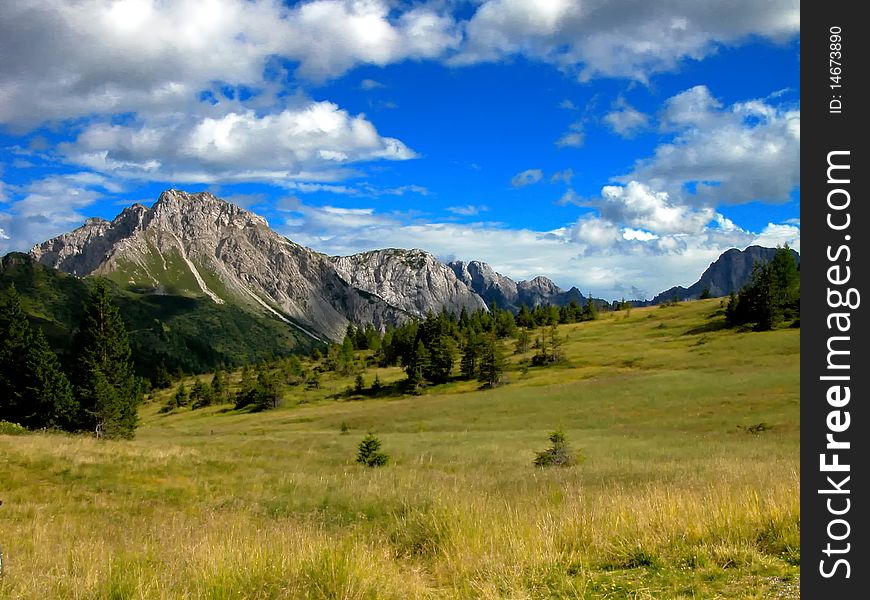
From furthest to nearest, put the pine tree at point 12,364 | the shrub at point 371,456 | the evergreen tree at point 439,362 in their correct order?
the evergreen tree at point 439,362 → the pine tree at point 12,364 → the shrub at point 371,456

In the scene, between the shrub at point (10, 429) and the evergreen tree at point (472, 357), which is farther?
the evergreen tree at point (472, 357)

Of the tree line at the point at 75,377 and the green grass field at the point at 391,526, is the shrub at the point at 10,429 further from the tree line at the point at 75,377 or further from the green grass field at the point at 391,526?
the green grass field at the point at 391,526

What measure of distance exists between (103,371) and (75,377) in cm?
235

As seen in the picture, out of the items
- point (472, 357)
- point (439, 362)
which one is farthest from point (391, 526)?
point (472, 357)

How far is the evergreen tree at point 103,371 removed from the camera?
43.8m

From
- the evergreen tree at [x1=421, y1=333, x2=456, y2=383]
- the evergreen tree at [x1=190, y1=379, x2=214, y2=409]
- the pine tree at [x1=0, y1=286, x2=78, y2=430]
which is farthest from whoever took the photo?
the evergreen tree at [x1=190, y1=379, x2=214, y2=409]

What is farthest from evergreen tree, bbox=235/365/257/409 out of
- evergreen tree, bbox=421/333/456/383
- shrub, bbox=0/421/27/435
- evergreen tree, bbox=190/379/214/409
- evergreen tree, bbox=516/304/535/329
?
evergreen tree, bbox=516/304/535/329

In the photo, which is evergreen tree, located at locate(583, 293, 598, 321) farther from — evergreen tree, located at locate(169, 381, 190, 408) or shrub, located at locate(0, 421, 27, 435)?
shrub, located at locate(0, 421, 27, 435)

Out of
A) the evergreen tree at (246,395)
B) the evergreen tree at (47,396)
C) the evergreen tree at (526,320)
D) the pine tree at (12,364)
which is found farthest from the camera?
the evergreen tree at (526,320)

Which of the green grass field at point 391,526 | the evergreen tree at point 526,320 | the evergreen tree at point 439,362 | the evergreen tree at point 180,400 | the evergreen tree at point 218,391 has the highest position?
the evergreen tree at point 526,320

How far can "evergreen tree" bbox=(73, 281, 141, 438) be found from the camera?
43750mm

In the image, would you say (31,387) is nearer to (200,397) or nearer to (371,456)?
(371,456)

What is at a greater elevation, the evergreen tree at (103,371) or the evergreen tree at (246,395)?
the evergreen tree at (103,371)

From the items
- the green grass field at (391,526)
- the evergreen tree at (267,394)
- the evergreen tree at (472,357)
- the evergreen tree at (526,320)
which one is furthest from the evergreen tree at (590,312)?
the green grass field at (391,526)
